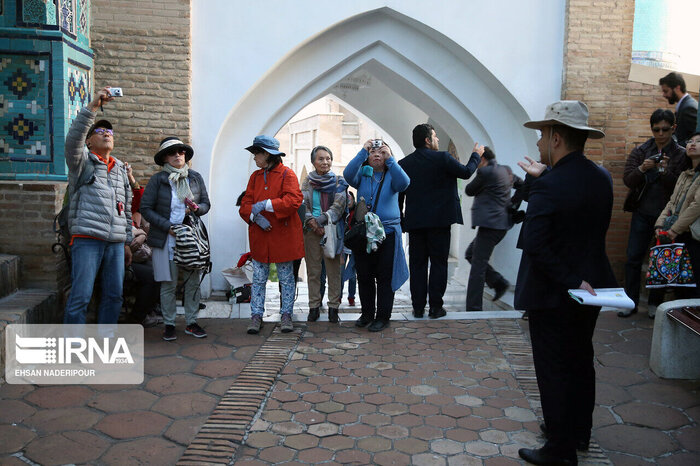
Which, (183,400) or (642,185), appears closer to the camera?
(183,400)

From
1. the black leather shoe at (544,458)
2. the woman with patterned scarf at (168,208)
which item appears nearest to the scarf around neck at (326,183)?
the woman with patterned scarf at (168,208)

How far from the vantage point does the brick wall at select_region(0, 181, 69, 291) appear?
537 cm

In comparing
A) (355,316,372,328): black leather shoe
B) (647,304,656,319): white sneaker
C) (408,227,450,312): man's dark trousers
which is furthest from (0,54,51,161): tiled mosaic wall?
(647,304,656,319): white sneaker

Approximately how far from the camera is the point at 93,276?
4660 mm

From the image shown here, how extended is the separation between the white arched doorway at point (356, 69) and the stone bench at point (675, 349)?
4.02 meters

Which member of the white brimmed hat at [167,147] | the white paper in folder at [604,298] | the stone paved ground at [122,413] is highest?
the white brimmed hat at [167,147]

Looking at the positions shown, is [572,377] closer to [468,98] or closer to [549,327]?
[549,327]

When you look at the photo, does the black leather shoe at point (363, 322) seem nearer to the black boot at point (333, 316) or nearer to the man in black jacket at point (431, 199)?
the black boot at point (333, 316)

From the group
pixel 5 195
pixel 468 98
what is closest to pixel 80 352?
pixel 5 195

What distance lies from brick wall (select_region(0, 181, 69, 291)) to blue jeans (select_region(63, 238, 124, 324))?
0.83 m

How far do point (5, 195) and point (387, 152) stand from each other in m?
3.21

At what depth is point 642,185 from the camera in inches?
243

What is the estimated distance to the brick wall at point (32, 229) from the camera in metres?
5.37

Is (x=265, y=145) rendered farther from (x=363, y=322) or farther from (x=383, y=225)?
(x=363, y=322)
